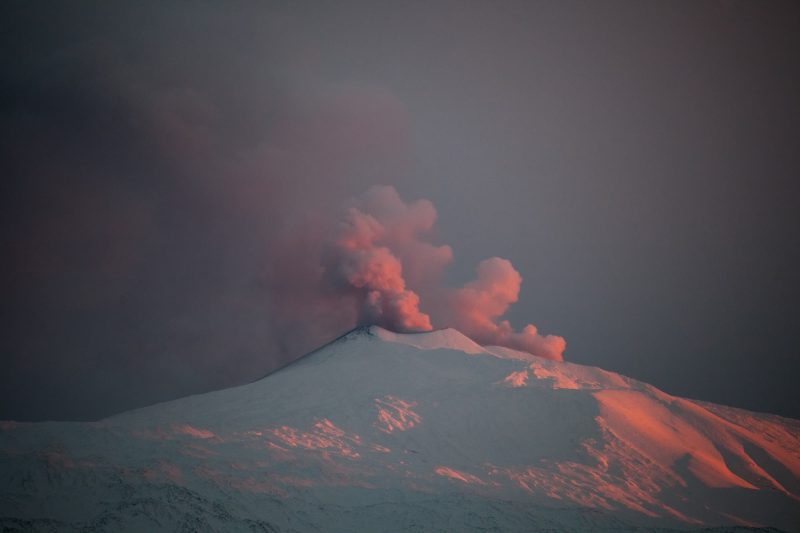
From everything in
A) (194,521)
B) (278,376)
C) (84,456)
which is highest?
(278,376)

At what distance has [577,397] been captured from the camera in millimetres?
76312

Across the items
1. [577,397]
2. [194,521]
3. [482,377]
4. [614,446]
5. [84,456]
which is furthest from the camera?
[482,377]

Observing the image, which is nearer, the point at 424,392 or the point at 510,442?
the point at 510,442

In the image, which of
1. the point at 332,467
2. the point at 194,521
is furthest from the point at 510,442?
Result: the point at 194,521

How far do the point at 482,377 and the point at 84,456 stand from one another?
61.7 metres

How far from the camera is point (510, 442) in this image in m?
67.7

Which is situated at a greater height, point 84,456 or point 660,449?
point 660,449

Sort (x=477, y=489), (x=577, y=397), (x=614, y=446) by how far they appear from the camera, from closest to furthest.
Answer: (x=477, y=489), (x=614, y=446), (x=577, y=397)

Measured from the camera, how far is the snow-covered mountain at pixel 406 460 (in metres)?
44.1

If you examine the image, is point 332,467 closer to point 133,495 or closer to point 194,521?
point 194,521

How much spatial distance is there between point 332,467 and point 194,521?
682 inches

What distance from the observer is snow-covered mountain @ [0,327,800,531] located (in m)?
44.1

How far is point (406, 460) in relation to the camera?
6000cm

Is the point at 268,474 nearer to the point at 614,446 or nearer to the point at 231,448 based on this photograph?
the point at 231,448
